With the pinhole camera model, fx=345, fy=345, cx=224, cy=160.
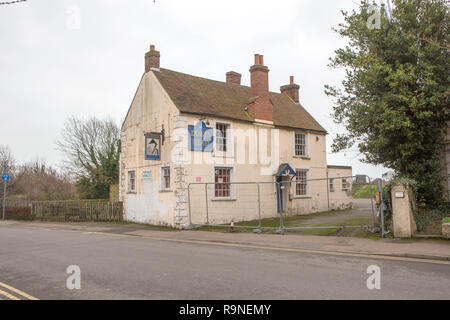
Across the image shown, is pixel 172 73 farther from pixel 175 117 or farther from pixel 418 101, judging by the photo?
pixel 418 101

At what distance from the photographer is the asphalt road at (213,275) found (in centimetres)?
571

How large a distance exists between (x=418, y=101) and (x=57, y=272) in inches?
478

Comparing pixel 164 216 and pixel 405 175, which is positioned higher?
pixel 405 175

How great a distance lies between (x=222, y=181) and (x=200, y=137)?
2762 mm

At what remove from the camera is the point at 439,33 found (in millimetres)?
13000

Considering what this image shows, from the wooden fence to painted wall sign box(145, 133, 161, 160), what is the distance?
5.17m

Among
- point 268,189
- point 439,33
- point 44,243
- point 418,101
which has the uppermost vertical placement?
point 439,33

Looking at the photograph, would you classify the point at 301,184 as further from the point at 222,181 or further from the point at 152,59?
the point at 152,59

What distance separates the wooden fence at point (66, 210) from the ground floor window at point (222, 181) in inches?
271

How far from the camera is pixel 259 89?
68.4ft

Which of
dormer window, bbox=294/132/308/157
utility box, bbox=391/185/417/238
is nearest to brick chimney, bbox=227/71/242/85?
dormer window, bbox=294/132/308/157

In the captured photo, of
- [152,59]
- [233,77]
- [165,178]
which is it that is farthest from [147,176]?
[233,77]

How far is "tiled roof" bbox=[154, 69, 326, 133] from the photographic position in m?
18.6

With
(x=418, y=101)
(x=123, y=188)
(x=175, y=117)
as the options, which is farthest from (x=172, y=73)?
(x=418, y=101)
